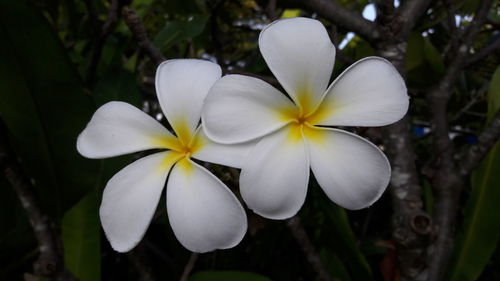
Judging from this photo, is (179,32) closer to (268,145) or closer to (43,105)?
A: (43,105)

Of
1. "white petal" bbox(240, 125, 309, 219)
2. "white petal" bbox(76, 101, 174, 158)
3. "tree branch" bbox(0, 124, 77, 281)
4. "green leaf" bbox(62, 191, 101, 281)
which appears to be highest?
"white petal" bbox(240, 125, 309, 219)

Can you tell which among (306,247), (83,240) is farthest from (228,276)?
(83,240)

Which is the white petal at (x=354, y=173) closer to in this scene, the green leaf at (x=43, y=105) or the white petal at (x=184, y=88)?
the white petal at (x=184, y=88)

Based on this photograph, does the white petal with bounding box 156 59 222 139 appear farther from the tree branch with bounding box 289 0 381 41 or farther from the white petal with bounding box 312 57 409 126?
the tree branch with bounding box 289 0 381 41

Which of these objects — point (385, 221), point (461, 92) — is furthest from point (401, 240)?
point (461, 92)

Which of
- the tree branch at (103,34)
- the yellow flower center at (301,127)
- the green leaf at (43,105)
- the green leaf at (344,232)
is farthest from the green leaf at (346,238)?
the tree branch at (103,34)

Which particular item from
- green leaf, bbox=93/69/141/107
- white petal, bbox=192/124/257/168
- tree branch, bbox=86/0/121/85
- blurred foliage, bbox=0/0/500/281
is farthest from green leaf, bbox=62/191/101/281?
white petal, bbox=192/124/257/168
